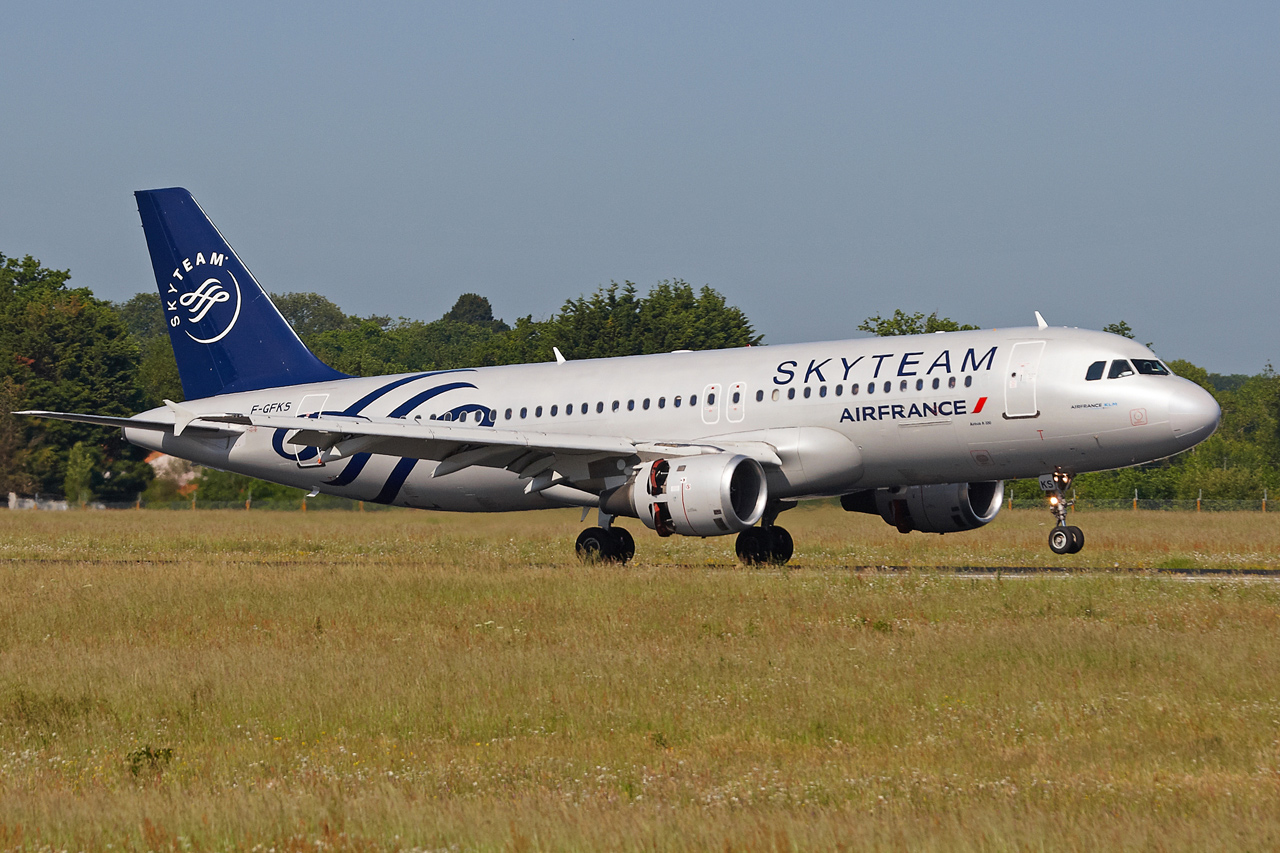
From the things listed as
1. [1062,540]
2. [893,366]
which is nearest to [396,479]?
[893,366]

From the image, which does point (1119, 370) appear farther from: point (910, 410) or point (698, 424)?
point (698, 424)

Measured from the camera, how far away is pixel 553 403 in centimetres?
2984

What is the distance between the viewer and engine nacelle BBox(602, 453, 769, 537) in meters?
24.4

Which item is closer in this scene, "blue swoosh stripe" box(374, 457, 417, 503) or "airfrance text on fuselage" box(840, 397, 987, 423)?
"airfrance text on fuselage" box(840, 397, 987, 423)

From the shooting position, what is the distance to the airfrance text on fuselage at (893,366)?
25297mm

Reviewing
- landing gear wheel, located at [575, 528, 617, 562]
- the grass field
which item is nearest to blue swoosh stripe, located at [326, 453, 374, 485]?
landing gear wheel, located at [575, 528, 617, 562]

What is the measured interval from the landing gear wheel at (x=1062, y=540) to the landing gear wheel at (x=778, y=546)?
206 inches

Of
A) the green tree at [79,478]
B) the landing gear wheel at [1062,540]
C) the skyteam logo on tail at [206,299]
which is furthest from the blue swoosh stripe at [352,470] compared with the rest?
the green tree at [79,478]

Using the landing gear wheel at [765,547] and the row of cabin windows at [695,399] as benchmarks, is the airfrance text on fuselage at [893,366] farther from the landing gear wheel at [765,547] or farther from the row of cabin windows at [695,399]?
the landing gear wheel at [765,547]

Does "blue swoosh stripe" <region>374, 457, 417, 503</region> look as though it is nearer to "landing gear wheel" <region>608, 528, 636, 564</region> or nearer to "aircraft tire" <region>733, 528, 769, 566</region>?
"landing gear wheel" <region>608, 528, 636, 564</region>

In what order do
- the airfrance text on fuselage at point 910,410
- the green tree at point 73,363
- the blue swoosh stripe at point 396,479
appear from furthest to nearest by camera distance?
the green tree at point 73,363, the blue swoosh stripe at point 396,479, the airfrance text on fuselage at point 910,410

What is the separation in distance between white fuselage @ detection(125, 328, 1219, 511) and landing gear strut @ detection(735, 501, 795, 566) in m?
2.00

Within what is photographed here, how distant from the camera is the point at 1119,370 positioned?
2464 cm

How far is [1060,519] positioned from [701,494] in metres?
6.23
